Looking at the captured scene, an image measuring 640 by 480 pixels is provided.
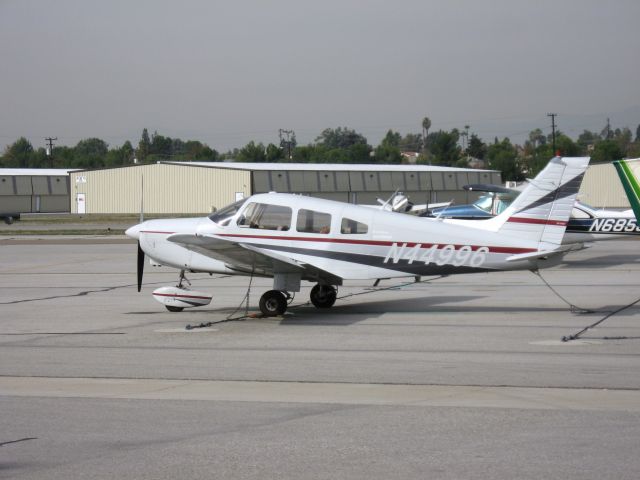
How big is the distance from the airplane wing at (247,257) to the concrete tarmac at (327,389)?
82 centimetres

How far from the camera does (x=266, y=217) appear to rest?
14.7m

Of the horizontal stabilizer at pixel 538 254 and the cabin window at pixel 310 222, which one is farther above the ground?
the cabin window at pixel 310 222

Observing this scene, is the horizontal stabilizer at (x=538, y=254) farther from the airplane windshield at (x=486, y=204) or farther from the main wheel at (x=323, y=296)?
the airplane windshield at (x=486, y=204)

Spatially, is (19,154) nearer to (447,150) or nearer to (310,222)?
(447,150)

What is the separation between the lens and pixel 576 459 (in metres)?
6.23

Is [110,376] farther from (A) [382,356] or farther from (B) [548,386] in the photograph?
(B) [548,386]

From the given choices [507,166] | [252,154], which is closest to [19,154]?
[252,154]

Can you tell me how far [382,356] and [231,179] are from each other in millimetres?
54461

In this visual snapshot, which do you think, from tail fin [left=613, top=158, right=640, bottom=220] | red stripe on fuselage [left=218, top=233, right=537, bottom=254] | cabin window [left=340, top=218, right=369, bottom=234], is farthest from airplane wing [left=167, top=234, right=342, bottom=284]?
tail fin [left=613, top=158, right=640, bottom=220]

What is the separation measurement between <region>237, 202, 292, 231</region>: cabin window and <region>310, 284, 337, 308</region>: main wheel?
5.52 feet

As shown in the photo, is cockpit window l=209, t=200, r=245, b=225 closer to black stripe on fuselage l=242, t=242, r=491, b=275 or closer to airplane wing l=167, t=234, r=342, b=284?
airplane wing l=167, t=234, r=342, b=284

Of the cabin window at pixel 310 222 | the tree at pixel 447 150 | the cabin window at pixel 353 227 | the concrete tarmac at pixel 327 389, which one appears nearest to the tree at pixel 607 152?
the tree at pixel 447 150

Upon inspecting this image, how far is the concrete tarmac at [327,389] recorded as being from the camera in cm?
632

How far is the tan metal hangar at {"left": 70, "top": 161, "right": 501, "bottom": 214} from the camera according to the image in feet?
212
